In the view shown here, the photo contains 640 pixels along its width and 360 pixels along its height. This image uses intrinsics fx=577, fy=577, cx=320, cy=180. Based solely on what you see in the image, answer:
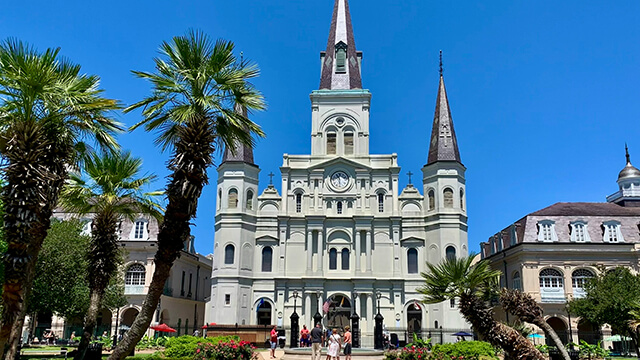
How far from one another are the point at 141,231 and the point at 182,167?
36241 millimetres

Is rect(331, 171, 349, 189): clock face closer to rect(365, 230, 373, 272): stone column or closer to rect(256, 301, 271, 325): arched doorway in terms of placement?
rect(365, 230, 373, 272): stone column

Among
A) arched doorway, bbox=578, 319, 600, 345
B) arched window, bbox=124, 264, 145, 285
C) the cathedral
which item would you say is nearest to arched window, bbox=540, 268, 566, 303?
arched doorway, bbox=578, 319, 600, 345

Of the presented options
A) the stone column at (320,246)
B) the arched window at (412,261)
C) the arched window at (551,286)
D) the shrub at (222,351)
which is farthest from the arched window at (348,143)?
the shrub at (222,351)

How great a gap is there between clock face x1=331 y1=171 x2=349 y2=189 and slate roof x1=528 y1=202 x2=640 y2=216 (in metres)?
16.3

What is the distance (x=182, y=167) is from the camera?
15.6 metres

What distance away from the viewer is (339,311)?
49531 millimetres

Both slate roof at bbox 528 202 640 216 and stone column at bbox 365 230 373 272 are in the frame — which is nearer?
slate roof at bbox 528 202 640 216

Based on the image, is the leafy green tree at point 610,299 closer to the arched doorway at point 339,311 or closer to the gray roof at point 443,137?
the gray roof at point 443,137

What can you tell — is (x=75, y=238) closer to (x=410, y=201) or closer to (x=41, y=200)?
(x=41, y=200)

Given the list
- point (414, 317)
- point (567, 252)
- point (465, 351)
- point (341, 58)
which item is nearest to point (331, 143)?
point (341, 58)

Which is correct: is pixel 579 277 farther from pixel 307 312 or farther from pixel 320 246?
pixel 307 312

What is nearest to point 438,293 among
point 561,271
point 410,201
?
point 561,271

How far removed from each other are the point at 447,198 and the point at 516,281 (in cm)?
902

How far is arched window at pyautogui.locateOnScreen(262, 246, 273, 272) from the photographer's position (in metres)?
51.3
